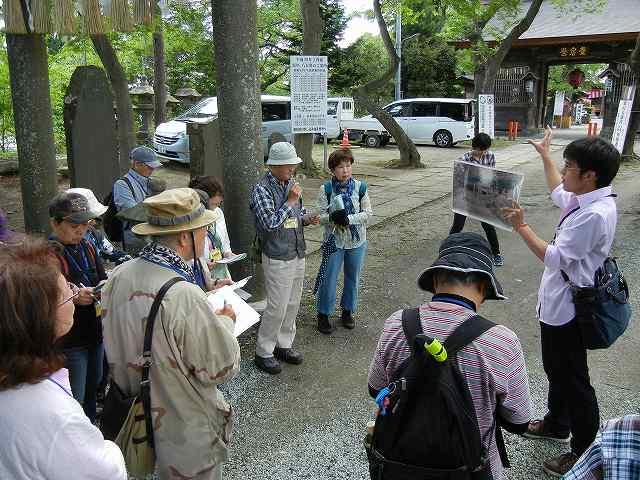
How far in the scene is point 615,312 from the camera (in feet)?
9.03

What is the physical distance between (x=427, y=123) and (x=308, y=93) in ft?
39.2

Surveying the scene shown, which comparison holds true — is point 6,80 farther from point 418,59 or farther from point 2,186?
point 418,59

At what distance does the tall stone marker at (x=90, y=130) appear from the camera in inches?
229

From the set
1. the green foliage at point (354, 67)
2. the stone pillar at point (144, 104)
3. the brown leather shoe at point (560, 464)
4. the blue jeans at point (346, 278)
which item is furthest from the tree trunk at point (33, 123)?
the green foliage at point (354, 67)

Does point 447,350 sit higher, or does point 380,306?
point 447,350

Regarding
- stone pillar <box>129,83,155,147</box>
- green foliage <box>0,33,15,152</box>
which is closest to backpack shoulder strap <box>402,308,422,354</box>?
green foliage <box>0,33,15,152</box>

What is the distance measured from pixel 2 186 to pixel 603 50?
22844mm

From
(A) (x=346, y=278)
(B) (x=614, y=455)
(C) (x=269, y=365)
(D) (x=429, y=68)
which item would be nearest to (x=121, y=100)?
(A) (x=346, y=278)

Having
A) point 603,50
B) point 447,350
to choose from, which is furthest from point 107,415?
point 603,50

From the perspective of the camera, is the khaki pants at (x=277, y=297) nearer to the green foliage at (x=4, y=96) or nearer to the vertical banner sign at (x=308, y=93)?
the vertical banner sign at (x=308, y=93)

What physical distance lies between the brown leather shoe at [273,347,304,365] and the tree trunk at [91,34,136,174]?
234 inches

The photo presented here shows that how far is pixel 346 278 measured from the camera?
4.76m

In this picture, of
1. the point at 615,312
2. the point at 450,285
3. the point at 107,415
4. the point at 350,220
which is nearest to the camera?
the point at 450,285

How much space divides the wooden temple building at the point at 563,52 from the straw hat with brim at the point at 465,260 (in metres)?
22.1
